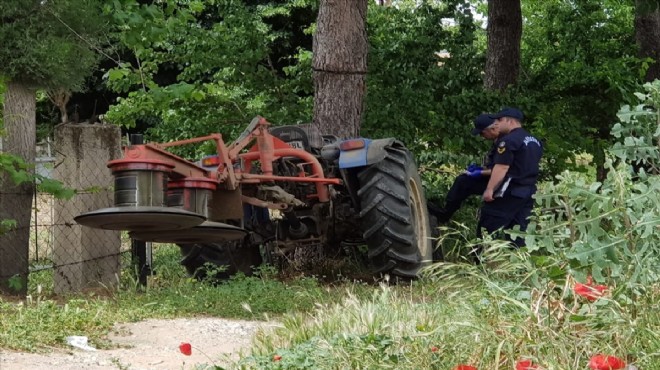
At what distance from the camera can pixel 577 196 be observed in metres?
5.41

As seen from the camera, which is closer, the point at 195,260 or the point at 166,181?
the point at 166,181

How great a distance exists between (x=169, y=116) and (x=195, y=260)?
493 centimetres

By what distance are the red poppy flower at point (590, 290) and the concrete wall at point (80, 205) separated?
5.45 meters

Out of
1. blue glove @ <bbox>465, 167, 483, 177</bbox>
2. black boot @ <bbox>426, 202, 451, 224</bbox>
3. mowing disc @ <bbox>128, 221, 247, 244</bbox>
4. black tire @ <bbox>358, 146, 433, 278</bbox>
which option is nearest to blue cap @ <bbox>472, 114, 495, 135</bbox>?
blue glove @ <bbox>465, 167, 483, 177</bbox>

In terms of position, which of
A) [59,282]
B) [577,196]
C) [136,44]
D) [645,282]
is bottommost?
[59,282]

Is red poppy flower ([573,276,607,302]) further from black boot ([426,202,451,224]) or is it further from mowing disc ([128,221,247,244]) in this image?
black boot ([426,202,451,224])

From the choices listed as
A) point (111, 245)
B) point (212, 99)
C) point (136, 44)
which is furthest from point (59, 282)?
point (212, 99)

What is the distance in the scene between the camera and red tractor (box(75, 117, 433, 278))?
26.4ft

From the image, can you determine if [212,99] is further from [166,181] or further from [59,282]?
[166,181]

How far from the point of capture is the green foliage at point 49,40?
9.12 meters

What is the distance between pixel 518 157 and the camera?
11.0m

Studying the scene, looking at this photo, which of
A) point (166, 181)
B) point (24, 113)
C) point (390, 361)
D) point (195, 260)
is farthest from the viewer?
point (195, 260)

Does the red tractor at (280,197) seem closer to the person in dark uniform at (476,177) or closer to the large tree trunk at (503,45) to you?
the person in dark uniform at (476,177)

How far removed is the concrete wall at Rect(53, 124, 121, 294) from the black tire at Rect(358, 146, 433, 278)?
6.94 ft
